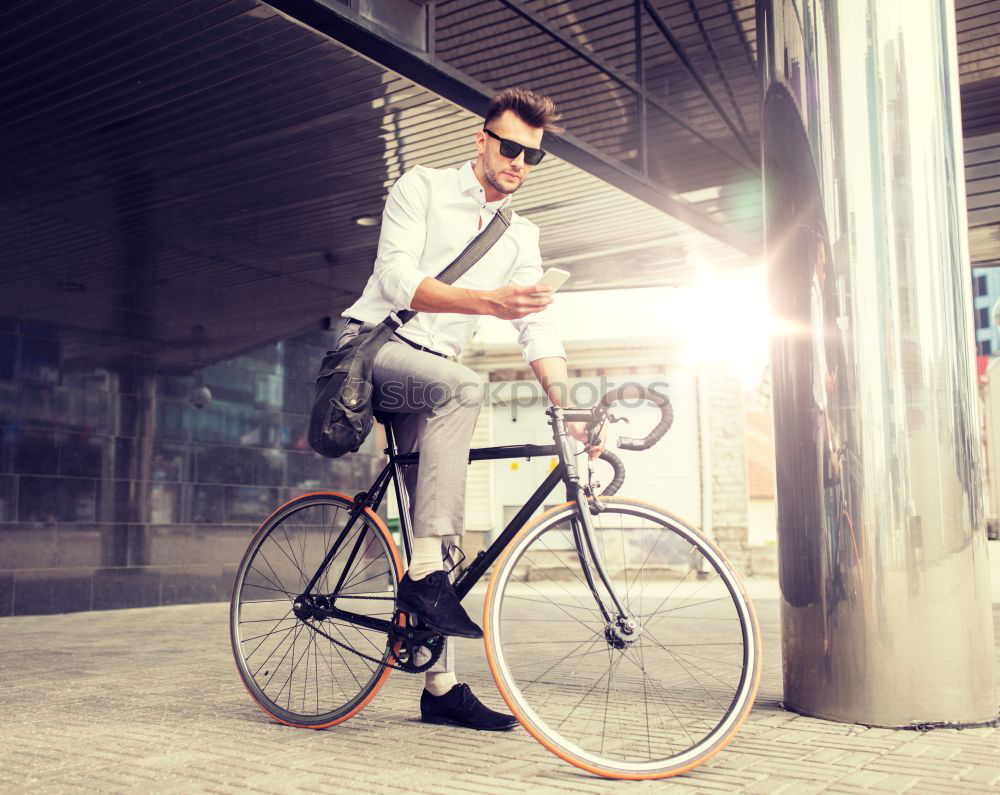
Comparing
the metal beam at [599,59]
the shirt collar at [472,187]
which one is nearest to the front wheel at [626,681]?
the shirt collar at [472,187]

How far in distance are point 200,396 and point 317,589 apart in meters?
8.48

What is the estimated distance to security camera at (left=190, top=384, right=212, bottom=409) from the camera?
11625 mm

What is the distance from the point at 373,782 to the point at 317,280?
29.7 feet

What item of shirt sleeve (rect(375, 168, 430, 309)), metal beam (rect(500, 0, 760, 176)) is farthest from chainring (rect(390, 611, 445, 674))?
metal beam (rect(500, 0, 760, 176))

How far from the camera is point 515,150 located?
3252 mm

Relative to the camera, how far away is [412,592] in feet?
10.3

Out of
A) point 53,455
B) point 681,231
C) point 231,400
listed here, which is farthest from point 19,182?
point 681,231

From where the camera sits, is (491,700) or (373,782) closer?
(373,782)

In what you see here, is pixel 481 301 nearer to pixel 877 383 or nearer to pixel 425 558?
pixel 425 558

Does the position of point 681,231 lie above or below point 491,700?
above

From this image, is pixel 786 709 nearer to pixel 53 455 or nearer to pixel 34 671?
pixel 34 671

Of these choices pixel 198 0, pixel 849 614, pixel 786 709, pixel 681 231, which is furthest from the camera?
pixel 681 231
